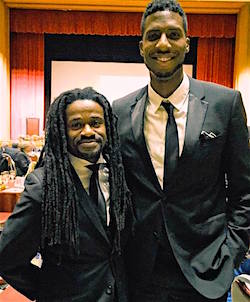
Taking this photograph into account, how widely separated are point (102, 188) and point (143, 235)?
0.67ft

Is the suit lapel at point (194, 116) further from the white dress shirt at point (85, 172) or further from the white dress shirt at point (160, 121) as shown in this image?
the white dress shirt at point (85, 172)

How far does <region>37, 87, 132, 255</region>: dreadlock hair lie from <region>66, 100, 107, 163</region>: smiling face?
0.07 feet

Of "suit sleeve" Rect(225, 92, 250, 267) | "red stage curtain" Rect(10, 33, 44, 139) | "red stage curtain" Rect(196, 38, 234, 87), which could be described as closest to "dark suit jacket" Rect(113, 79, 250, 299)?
"suit sleeve" Rect(225, 92, 250, 267)

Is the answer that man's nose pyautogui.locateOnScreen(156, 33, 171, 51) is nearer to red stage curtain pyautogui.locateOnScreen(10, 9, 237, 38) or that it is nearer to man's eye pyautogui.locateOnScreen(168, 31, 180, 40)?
man's eye pyautogui.locateOnScreen(168, 31, 180, 40)

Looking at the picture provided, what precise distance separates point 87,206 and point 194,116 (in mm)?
427

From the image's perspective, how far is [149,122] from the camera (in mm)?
1495

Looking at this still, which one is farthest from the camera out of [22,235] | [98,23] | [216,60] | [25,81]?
[25,81]

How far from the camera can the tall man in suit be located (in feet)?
4.67

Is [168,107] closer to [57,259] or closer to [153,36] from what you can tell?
[153,36]

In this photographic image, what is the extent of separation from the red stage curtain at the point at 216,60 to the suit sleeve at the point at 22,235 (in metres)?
8.09

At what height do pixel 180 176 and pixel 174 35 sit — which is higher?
pixel 174 35

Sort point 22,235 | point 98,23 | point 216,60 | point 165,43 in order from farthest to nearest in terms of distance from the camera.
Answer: point 216,60
point 98,23
point 165,43
point 22,235

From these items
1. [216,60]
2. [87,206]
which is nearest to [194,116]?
[87,206]

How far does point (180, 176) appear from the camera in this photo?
4.65 feet
